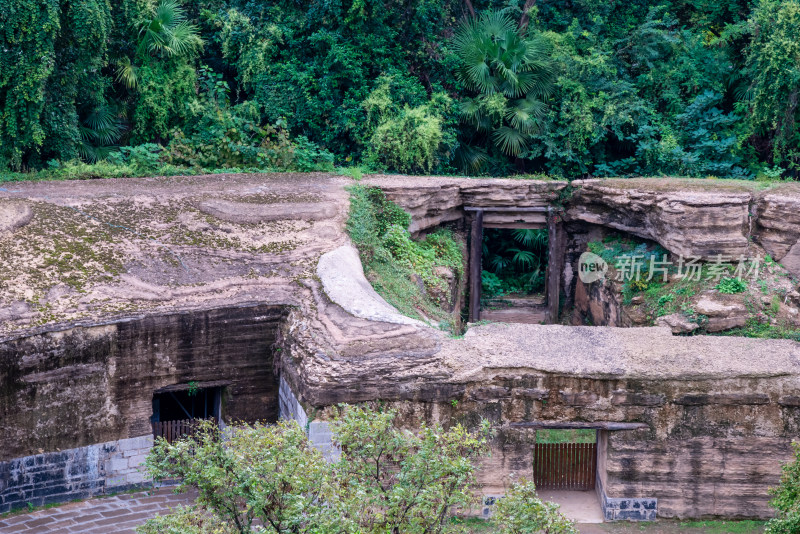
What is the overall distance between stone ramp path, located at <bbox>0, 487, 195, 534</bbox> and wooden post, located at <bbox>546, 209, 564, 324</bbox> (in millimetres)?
10014

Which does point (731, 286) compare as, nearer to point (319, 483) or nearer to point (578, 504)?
point (578, 504)

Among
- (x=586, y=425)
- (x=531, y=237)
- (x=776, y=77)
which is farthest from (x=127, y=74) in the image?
(x=776, y=77)

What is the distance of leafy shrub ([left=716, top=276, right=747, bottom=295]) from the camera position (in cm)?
1394

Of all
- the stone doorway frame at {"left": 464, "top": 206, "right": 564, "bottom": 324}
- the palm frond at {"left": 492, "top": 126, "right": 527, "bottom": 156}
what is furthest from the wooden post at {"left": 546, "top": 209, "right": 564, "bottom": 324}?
the palm frond at {"left": 492, "top": 126, "right": 527, "bottom": 156}

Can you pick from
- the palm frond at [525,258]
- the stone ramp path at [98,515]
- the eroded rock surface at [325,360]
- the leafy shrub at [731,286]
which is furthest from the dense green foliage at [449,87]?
the stone ramp path at [98,515]

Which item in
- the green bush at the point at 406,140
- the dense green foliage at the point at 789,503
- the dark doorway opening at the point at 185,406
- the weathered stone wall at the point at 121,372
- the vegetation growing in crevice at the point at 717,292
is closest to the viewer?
the dense green foliage at the point at 789,503

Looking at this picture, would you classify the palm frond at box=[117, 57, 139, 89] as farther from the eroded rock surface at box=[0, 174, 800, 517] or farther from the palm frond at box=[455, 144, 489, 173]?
the palm frond at box=[455, 144, 489, 173]

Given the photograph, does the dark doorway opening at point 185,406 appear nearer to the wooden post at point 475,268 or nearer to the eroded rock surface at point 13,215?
the eroded rock surface at point 13,215

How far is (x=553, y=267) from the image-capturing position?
17750 mm

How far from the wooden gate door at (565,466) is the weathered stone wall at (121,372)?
348 cm

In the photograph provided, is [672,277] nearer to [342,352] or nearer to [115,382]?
[342,352]

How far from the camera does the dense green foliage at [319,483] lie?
18.4 ft

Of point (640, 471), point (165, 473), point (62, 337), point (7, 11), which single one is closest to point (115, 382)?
point (62, 337)

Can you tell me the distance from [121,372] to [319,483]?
5041 millimetres
